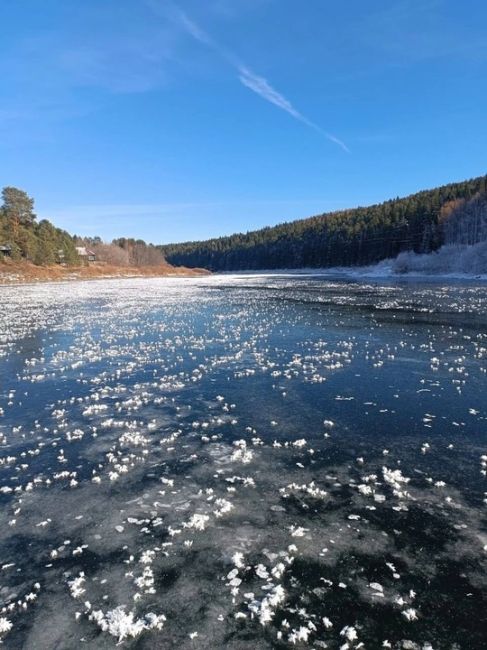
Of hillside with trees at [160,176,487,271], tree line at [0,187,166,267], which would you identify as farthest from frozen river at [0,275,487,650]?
hillside with trees at [160,176,487,271]

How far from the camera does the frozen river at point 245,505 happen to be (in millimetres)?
5582

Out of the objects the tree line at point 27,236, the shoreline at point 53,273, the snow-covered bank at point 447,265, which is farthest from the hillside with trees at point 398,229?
the tree line at point 27,236

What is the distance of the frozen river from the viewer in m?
5.58

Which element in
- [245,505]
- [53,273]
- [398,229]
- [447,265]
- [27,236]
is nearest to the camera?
[245,505]

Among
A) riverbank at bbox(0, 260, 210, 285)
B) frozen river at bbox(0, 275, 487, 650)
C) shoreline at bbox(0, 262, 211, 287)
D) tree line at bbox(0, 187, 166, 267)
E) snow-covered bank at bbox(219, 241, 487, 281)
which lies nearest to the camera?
frozen river at bbox(0, 275, 487, 650)

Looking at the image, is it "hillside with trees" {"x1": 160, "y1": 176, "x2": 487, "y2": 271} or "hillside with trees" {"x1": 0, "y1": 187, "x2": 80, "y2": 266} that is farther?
"hillside with trees" {"x1": 160, "y1": 176, "x2": 487, "y2": 271}

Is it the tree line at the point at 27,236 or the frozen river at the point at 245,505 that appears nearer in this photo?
the frozen river at the point at 245,505

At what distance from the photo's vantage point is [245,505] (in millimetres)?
8312

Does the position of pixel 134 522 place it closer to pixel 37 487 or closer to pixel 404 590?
pixel 37 487

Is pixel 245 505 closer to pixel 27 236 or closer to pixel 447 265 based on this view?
pixel 447 265

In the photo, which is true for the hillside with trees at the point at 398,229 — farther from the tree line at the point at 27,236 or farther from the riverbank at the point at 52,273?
the tree line at the point at 27,236

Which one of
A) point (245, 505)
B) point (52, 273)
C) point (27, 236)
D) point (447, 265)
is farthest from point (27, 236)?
point (245, 505)

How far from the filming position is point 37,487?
9.12 m

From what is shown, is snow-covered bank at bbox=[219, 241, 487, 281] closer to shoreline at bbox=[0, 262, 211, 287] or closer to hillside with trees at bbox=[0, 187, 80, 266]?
shoreline at bbox=[0, 262, 211, 287]
